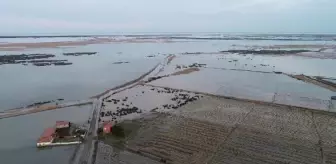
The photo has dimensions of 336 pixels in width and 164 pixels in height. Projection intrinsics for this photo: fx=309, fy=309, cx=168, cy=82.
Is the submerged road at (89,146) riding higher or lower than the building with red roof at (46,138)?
lower

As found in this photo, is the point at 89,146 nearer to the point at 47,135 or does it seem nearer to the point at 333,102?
the point at 47,135

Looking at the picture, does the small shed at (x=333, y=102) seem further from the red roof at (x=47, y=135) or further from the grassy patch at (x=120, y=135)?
the red roof at (x=47, y=135)

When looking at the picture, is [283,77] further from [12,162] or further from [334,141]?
[12,162]

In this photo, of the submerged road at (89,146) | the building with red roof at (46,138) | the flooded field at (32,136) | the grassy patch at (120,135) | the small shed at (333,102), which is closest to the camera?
the submerged road at (89,146)

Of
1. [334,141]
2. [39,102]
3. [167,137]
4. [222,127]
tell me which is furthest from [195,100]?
[39,102]

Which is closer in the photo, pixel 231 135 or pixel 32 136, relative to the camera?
pixel 231 135

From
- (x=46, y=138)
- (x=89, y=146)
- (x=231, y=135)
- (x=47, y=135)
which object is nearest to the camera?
(x=89, y=146)

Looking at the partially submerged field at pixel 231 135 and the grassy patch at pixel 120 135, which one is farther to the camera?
the grassy patch at pixel 120 135

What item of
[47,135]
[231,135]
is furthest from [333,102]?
[47,135]

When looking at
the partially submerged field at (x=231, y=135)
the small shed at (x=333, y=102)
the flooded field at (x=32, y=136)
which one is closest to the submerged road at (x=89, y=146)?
the flooded field at (x=32, y=136)

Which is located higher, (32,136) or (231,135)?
(231,135)
